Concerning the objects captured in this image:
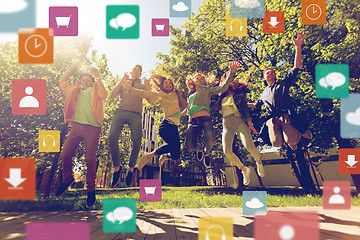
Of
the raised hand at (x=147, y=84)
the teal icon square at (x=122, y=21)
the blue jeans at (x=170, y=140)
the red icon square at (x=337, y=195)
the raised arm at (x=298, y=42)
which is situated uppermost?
the teal icon square at (x=122, y=21)

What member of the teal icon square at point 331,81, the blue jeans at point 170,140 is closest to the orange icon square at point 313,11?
the teal icon square at point 331,81

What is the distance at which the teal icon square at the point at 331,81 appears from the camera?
381 centimetres

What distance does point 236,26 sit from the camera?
3977mm

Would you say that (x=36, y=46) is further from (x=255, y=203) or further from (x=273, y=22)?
(x=255, y=203)

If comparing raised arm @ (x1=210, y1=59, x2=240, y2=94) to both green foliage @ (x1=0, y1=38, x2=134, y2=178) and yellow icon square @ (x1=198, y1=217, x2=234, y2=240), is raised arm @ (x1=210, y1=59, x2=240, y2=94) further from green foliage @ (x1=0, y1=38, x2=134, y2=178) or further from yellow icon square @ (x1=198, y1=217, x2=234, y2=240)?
green foliage @ (x1=0, y1=38, x2=134, y2=178)

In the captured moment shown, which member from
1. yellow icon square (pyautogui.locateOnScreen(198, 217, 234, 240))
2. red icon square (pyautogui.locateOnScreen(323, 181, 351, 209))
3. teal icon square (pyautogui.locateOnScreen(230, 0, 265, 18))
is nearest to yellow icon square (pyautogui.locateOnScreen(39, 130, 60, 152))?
yellow icon square (pyautogui.locateOnScreen(198, 217, 234, 240))

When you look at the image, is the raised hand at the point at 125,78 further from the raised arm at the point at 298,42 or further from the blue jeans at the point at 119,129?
the raised arm at the point at 298,42

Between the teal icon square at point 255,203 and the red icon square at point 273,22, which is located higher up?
the red icon square at point 273,22

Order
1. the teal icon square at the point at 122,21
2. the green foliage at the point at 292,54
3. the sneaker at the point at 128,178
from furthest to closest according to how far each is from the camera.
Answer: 1. the green foliage at the point at 292,54
2. the sneaker at the point at 128,178
3. the teal icon square at the point at 122,21

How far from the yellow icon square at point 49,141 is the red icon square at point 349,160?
5454mm

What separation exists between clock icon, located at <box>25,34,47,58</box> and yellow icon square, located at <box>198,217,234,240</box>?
11.5 ft

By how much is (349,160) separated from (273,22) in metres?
3.62

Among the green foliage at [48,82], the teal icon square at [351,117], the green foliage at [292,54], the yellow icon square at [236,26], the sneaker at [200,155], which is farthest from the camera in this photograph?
the green foliage at [48,82]

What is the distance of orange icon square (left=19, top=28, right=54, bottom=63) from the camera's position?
3.78 m
